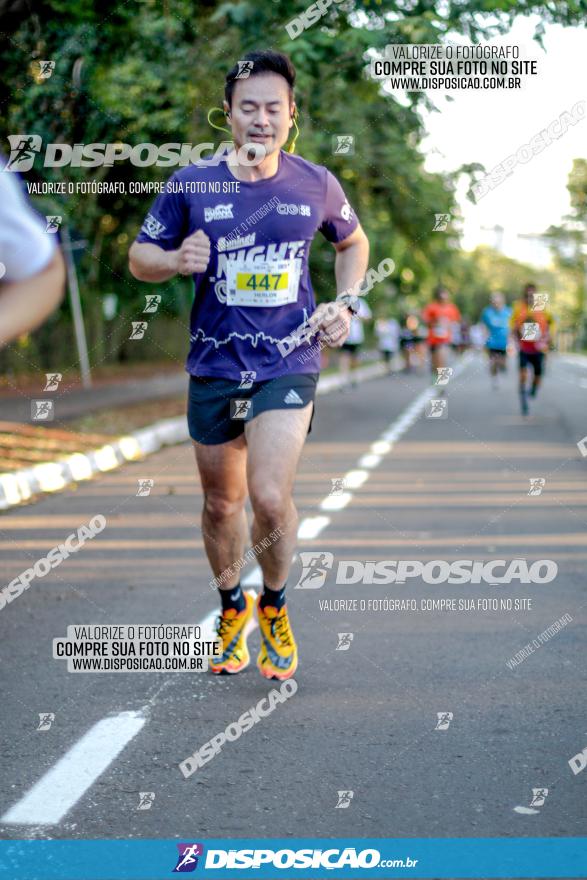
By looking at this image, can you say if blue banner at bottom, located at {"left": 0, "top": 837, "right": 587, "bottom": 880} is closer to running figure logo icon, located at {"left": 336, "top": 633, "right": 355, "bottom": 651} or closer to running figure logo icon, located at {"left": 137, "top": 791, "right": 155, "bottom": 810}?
running figure logo icon, located at {"left": 137, "top": 791, "right": 155, "bottom": 810}

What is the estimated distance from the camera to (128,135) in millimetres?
16203

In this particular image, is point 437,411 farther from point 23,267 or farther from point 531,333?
point 23,267

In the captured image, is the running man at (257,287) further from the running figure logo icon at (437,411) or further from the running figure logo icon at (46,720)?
the running figure logo icon at (437,411)

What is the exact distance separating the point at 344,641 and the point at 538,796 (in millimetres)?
2092

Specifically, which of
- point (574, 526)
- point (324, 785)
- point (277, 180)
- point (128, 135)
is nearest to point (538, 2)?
point (574, 526)

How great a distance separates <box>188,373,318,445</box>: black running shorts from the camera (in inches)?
200

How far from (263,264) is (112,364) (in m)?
34.9

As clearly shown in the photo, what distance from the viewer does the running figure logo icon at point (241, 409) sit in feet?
16.7

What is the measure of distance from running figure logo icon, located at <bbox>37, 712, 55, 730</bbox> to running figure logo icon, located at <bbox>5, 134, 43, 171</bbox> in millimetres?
7150

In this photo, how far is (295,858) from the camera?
3.61 m

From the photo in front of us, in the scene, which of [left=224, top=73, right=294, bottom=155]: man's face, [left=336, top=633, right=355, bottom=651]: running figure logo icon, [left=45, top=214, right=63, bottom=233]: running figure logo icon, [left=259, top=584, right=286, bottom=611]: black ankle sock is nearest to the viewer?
[left=45, top=214, right=63, bottom=233]: running figure logo icon

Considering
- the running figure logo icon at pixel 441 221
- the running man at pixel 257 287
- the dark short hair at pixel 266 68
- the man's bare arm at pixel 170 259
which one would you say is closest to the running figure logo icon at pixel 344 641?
the running man at pixel 257 287

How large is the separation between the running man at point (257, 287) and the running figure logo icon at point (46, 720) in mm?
912

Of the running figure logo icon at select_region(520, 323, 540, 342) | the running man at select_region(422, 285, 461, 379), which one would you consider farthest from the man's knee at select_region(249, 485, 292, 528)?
the running man at select_region(422, 285, 461, 379)
